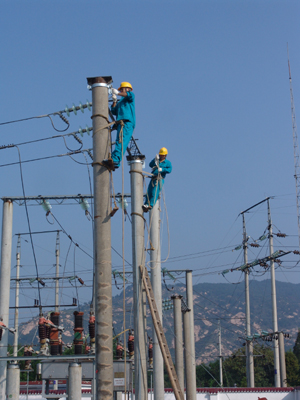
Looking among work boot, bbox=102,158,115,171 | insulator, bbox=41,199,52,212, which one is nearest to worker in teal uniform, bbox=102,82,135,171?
work boot, bbox=102,158,115,171

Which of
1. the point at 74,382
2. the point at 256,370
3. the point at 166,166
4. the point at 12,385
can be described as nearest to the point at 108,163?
the point at 166,166

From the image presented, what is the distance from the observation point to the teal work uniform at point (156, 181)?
31.2ft

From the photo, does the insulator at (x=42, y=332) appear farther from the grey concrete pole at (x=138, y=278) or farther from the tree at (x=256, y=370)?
the tree at (x=256, y=370)

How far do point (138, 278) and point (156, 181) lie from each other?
2.31 metres

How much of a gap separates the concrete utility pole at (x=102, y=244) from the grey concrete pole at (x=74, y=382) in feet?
10.4

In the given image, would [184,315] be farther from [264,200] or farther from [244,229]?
[244,229]

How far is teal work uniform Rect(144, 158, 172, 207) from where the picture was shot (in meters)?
9.51

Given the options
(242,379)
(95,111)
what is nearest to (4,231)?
(95,111)

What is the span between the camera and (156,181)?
955cm

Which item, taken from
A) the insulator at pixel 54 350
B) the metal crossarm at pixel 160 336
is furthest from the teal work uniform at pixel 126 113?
the insulator at pixel 54 350

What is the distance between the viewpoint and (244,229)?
3797 centimetres

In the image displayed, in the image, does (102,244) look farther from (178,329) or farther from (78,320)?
(178,329)

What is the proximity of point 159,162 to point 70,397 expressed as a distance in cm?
434

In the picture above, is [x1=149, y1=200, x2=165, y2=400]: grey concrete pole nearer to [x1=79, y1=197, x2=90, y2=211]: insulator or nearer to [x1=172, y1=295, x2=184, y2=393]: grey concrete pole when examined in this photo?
[x1=172, y1=295, x2=184, y2=393]: grey concrete pole
